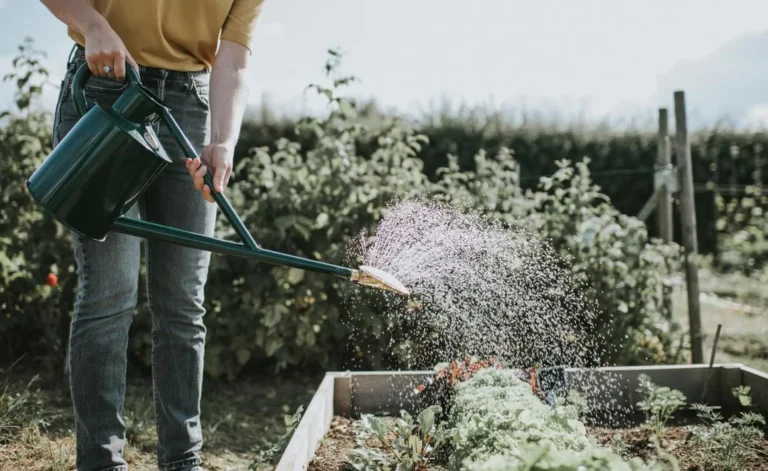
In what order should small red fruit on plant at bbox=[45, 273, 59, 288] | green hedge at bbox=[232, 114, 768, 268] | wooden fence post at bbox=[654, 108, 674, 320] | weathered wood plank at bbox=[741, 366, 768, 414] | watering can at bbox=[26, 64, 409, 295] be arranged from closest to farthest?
watering can at bbox=[26, 64, 409, 295]
weathered wood plank at bbox=[741, 366, 768, 414]
small red fruit on plant at bbox=[45, 273, 59, 288]
wooden fence post at bbox=[654, 108, 674, 320]
green hedge at bbox=[232, 114, 768, 268]

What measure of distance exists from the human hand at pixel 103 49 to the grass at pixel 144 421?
1.23 metres

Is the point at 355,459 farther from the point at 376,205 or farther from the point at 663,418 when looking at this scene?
the point at 376,205

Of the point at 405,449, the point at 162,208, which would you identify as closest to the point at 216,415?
the point at 405,449

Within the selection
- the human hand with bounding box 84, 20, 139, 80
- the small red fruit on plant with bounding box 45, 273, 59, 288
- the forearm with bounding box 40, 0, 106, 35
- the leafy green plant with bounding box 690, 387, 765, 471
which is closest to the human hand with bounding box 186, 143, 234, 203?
the human hand with bounding box 84, 20, 139, 80

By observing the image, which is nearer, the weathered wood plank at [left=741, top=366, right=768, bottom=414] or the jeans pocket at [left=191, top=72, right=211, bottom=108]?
the jeans pocket at [left=191, top=72, right=211, bottom=108]

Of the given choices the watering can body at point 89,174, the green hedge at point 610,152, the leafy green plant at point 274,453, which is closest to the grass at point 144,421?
the leafy green plant at point 274,453

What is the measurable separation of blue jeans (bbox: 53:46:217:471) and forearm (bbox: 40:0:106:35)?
0.39 ft

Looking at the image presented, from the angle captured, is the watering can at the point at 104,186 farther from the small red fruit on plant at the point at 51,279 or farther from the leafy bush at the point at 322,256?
the small red fruit on plant at the point at 51,279

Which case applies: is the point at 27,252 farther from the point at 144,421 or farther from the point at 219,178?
the point at 219,178

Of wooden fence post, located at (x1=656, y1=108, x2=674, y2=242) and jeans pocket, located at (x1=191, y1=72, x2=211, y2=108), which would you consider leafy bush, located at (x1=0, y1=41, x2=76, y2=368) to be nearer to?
jeans pocket, located at (x1=191, y1=72, x2=211, y2=108)

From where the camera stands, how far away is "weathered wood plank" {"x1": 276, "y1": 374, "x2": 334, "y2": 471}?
1.68 m

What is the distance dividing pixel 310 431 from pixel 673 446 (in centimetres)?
105

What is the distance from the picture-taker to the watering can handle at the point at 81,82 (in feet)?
5.05

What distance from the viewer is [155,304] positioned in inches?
69.6
